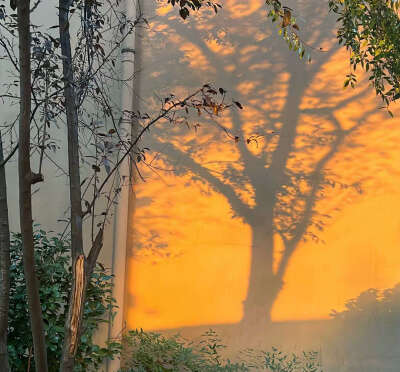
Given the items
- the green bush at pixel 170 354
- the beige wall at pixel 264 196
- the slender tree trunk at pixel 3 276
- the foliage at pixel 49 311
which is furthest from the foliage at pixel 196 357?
the slender tree trunk at pixel 3 276

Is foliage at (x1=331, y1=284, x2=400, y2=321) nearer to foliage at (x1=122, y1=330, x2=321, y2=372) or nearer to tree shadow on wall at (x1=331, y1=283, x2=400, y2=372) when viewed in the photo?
tree shadow on wall at (x1=331, y1=283, x2=400, y2=372)

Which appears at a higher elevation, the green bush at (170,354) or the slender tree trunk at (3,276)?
the slender tree trunk at (3,276)

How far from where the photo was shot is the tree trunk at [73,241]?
103 inches

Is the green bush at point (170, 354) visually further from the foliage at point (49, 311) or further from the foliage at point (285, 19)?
the foliage at point (285, 19)

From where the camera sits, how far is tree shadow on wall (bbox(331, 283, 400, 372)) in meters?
5.06

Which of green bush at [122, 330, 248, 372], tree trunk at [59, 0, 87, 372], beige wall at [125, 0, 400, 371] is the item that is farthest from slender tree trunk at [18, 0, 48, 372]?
beige wall at [125, 0, 400, 371]

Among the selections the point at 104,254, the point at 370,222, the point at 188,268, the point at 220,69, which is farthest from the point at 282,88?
the point at 104,254

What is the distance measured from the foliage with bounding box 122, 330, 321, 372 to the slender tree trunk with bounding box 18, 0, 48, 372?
225cm

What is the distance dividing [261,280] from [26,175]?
2997 mm

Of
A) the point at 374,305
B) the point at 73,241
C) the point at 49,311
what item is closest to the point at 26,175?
the point at 73,241

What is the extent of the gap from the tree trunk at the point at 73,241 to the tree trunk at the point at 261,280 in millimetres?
2513

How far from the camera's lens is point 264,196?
5.04 m

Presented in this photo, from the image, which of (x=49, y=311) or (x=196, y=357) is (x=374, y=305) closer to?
(x=196, y=357)

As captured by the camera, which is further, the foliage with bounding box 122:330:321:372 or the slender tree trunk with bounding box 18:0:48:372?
the foliage with bounding box 122:330:321:372
